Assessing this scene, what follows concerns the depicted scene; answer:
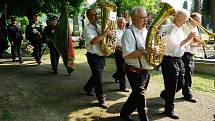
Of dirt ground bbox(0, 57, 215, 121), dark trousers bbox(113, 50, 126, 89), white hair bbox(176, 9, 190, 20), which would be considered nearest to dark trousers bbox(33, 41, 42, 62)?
dirt ground bbox(0, 57, 215, 121)

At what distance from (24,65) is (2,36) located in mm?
3185

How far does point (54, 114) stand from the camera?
25.1 ft

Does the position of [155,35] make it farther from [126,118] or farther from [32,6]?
[32,6]

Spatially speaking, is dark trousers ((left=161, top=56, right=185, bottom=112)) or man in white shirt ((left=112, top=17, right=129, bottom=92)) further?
man in white shirt ((left=112, top=17, right=129, bottom=92))

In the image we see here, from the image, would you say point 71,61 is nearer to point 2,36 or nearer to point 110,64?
point 110,64

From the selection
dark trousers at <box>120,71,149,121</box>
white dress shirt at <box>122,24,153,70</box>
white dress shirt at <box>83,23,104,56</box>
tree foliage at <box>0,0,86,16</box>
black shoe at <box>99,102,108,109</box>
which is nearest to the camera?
white dress shirt at <box>122,24,153,70</box>

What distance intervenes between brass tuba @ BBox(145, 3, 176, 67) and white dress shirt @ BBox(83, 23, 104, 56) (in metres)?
1.69

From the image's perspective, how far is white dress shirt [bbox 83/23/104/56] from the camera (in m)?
7.78

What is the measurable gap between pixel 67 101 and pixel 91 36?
67.5 inches

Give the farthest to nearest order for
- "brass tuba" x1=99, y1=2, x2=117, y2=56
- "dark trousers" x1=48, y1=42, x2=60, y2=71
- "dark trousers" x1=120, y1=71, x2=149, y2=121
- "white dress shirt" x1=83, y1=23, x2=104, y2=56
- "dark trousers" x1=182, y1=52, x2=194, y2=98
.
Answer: "dark trousers" x1=48, y1=42, x2=60, y2=71 < "dark trousers" x1=182, y1=52, x2=194, y2=98 < "white dress shirt" x1=83, y1=23, x2=104, y2=56 < "brass tuba" x1=99, y1=2, x2=117, y2=56 < "dark trousers" x1=120, y1=71, x2=149, y2=121

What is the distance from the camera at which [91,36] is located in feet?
25.4

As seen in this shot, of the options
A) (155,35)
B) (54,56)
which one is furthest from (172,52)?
(54,56)

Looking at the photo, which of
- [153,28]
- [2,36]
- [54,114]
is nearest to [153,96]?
[54,114]

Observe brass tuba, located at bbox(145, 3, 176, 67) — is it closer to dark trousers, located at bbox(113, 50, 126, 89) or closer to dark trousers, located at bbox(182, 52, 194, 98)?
dark trousers, located at bbox(182, 52, 194, 98)
